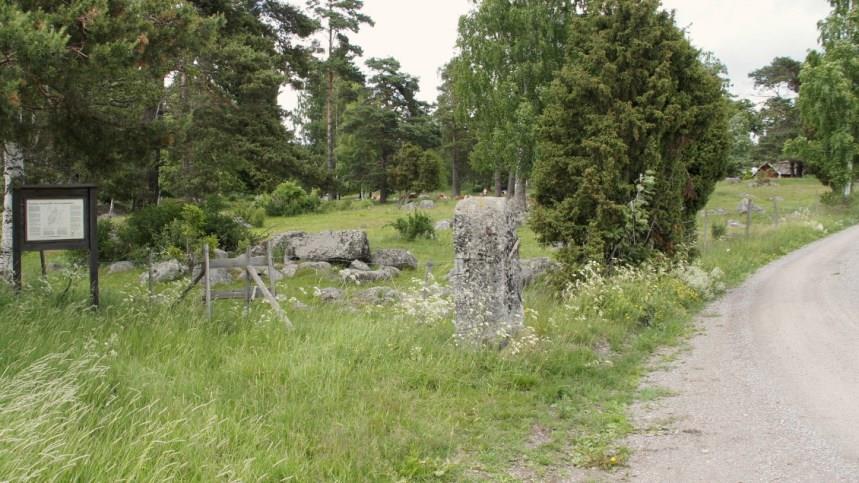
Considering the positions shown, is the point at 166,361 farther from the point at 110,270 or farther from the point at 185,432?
the point at 110,270

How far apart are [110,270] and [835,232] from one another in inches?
998

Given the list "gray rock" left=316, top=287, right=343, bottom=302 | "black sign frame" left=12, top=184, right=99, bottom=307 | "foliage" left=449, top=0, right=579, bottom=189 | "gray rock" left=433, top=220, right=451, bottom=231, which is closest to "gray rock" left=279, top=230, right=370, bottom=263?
"gray rock" left=316, top=287, right=343, bottom=302

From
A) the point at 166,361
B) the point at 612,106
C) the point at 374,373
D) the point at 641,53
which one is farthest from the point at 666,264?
the point at 166,361

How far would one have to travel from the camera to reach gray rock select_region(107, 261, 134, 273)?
55.1 ft

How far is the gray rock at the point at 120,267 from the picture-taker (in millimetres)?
16797

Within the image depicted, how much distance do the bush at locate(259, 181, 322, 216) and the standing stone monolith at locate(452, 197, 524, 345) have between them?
31.2 meters

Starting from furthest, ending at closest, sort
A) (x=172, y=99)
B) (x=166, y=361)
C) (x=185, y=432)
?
(x=172, y=99), (x=166, y=361), (x=185, y=432)

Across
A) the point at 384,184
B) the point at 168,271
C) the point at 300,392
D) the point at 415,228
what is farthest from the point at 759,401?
the point at 384,184

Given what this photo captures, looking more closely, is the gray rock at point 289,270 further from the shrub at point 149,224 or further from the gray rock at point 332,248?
the shrub at point 149,224

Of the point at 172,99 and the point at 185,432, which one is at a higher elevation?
the point at 172,99

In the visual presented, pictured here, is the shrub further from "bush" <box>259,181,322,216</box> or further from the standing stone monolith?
"bush" <box>259,181,322,216</box>

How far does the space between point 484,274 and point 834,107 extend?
3295 cm

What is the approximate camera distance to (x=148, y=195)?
22453 mm

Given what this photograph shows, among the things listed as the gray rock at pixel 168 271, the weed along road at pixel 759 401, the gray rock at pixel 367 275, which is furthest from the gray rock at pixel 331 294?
the weed along road at pixel 759 401
